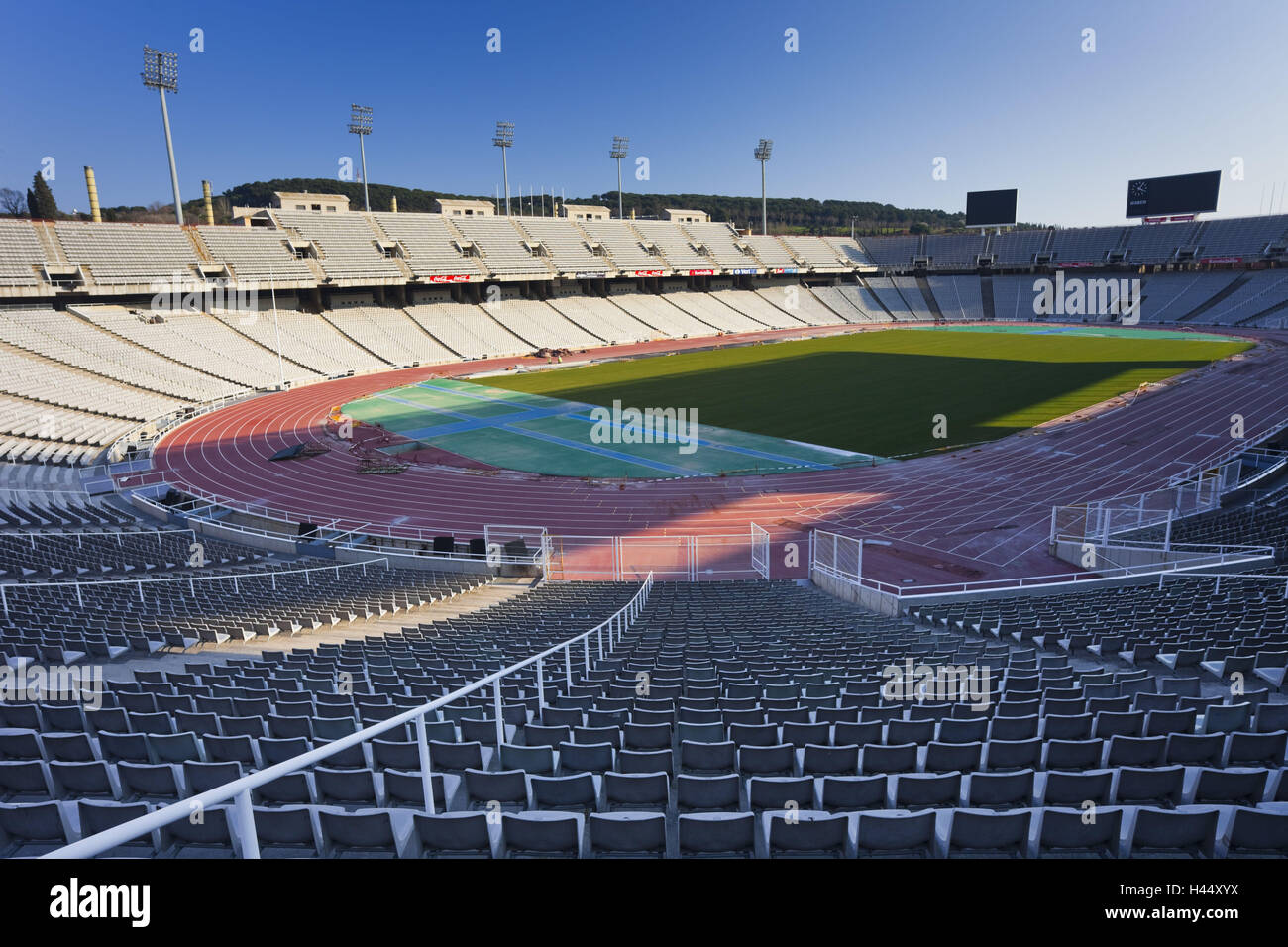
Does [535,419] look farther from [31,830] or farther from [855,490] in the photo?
[31,830]

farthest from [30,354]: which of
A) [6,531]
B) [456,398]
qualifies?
[6,531]

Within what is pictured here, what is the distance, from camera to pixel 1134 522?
72.8 ft

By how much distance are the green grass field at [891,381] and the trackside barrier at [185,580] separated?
23945 mm

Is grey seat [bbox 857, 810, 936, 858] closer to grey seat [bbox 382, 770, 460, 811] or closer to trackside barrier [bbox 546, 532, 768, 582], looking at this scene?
grey seat [bbox 382, 770, 460, 811]

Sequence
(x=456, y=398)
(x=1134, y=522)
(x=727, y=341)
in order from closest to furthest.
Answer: (x=1134, y=522), (x=456, y=398), (x=727, y=341)

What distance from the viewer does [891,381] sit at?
1999 inches

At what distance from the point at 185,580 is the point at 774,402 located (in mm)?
34726

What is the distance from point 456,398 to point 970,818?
4931 centimetres

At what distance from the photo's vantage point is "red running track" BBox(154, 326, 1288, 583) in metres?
24.2

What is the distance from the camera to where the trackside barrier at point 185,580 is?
1490 cm

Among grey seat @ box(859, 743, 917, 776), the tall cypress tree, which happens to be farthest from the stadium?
the tall cypress tree

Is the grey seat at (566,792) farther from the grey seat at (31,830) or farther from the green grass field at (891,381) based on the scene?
the green grass field at (891,381)

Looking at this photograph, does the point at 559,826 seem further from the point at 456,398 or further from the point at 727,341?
the point at 727,341

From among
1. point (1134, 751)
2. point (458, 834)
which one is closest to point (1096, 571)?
point (1134, 751)
